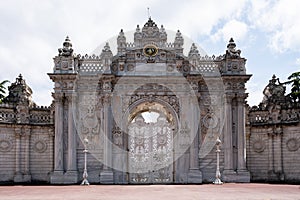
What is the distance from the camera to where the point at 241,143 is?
116 feet

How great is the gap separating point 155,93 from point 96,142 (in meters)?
5.75

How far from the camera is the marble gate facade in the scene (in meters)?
34.9

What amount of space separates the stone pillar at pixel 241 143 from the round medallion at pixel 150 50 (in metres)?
7.34

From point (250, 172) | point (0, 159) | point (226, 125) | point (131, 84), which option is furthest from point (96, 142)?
point (250, 172)

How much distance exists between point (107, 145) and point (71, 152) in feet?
8.86

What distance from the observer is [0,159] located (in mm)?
35781

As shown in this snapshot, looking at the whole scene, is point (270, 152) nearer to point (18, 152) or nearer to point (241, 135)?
point (241, 135)

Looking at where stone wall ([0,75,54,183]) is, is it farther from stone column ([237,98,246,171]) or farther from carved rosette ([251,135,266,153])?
carved rosette ([251,135,266,153])

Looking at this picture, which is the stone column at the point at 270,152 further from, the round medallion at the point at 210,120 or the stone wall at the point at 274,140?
the round medallion at the point at 210,120

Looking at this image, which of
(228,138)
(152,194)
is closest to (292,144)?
(228,138)

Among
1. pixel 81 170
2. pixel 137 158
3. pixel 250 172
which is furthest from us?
pixel 137 158

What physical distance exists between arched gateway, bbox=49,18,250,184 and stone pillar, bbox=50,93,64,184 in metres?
0.07

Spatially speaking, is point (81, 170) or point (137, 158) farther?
point (137, 158)

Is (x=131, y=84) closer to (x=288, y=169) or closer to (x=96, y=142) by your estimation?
(x=96, y=142)
